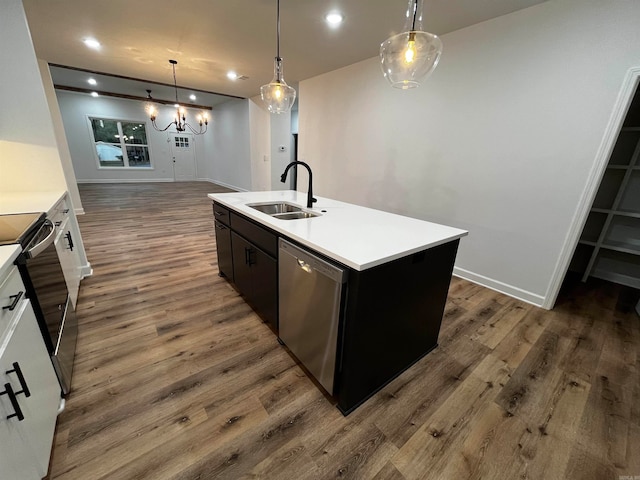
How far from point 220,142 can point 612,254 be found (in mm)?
9504

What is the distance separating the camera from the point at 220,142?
29.1 ft

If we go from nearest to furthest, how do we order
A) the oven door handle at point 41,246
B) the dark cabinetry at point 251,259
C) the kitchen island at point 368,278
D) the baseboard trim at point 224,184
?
the oven door handle at point 41,246, the kitchen island at point 368,278, the dark cabinetry at point 251,259, the baseboard trim at point 224,184

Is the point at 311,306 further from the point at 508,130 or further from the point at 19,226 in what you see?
the point at 508,130

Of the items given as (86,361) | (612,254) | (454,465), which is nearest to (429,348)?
(454,465)

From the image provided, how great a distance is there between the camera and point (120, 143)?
29.3ft

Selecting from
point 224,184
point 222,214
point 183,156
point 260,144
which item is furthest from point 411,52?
point 183,156

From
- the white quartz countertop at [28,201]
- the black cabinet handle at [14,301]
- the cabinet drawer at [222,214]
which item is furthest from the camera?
the cabinet drawer at [222,214]

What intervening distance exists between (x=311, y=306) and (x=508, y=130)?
2496mm

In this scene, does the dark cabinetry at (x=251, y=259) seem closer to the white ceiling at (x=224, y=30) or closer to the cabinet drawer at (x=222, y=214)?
the cabinet drawer at (x=222, y=214)

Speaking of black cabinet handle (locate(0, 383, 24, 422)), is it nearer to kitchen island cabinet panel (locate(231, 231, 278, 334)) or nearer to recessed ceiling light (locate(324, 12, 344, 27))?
kitchen island cabinet panel (locate(231, 231, 278, 334))

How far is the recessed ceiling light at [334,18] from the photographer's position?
2486mm

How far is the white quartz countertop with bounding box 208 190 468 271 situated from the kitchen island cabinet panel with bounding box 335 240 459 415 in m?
0.08

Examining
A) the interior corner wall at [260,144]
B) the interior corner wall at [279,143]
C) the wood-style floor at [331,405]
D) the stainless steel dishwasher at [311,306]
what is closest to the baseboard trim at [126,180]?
the interior corner wall at [260,144]

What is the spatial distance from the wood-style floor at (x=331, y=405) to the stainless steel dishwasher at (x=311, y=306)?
194mm
